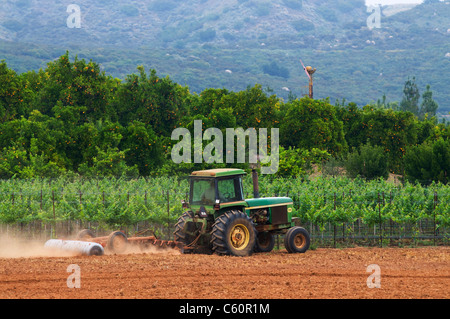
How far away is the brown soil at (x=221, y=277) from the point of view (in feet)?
42.0

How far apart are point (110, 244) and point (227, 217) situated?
140 inches

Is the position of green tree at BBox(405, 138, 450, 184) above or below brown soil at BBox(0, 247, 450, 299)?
above

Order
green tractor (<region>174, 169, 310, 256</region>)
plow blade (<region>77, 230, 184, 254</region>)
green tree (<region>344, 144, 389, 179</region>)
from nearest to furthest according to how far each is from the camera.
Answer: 1. green tractor (<region>174, 169, 310, 256</region>)
2. plow blade (<region>77, 230, 184, 254</region>)
3. green tree (<region>344, 144, 389, 179</region>)

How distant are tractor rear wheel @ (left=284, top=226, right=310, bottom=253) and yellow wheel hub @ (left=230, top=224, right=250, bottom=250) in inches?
72.4

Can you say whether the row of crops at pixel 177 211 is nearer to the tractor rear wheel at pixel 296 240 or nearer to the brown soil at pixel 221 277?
the tractor rear wheel at pixel 296 240

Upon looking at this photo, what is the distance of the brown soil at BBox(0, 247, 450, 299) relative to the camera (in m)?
12.8

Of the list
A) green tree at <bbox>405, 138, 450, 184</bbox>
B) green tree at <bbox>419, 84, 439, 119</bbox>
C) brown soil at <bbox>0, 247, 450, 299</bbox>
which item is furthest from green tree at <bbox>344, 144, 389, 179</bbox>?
green tree at <bbox>419, 84, 439, 119</bbox>

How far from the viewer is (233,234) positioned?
1809cm

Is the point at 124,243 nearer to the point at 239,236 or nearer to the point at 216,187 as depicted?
the point at 216,187

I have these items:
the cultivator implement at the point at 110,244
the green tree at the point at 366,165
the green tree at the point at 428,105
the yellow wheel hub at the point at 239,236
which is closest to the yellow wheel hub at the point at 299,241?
the yellow wheel hub at the point at 239,236

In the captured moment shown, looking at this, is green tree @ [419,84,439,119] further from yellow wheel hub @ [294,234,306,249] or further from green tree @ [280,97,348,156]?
yellow wheel hub @ [294,234,306,249]

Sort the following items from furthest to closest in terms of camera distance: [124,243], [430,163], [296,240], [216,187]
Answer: [430,163]
[296,240]
[124,243]
[216,187]

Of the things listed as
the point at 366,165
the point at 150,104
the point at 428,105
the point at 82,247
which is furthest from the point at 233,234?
A: the point at 428,105
